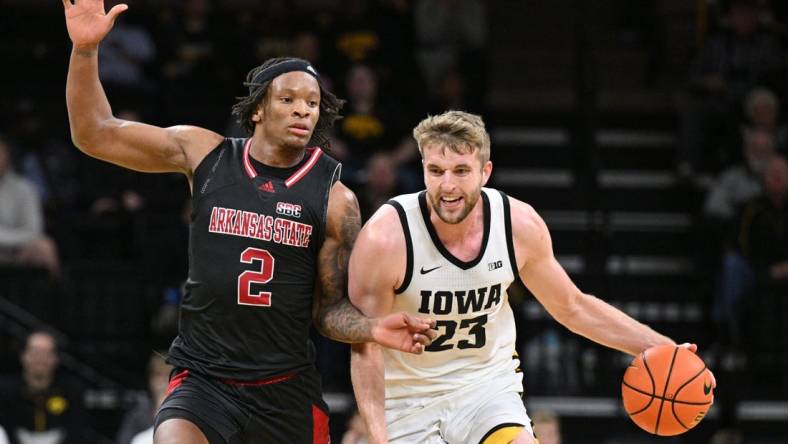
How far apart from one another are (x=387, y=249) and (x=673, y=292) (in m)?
5.99

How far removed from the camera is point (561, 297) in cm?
596

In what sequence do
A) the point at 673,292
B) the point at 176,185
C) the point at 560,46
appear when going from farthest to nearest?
1. the point at 560,46
2. the point at 176,185
3. the point at 673,292

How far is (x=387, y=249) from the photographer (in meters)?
5.59

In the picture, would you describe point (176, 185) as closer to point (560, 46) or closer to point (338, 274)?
point (560, 46)

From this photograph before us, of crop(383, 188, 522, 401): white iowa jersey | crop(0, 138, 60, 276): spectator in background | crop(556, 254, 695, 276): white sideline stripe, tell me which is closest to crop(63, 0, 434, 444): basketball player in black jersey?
crop(383, 188, 522, 401): white iowa jersey

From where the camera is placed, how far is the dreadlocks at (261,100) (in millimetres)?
5812

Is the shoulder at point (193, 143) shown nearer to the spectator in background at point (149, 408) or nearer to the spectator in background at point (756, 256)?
the spectator in background at point (149, 408)

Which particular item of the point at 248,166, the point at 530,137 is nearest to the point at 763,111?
the point at 530,137

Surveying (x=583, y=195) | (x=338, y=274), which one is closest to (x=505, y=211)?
(x=338, y=274)

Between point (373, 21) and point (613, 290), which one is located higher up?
point (373, 21)

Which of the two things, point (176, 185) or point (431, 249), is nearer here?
point (431, 249)

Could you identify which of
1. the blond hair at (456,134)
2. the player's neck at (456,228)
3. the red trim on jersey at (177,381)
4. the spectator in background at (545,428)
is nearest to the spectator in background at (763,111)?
the spectator in background at (545,428)

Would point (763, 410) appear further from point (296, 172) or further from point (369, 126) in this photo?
point (296, 172)

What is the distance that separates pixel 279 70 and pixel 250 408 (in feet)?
4.93
